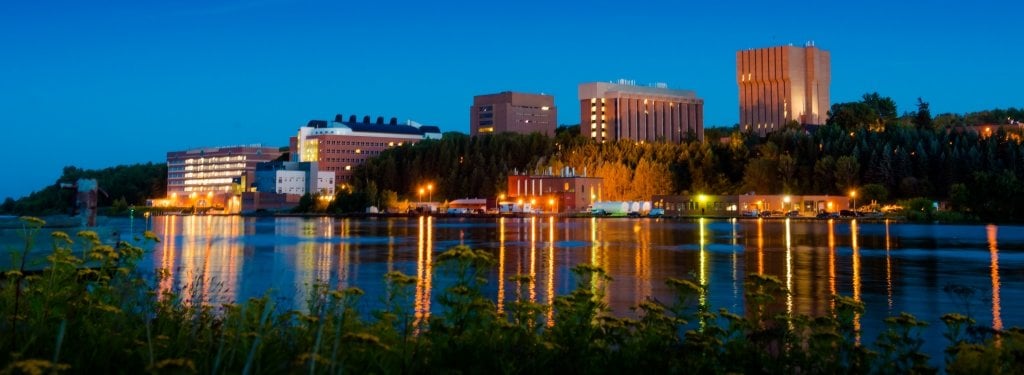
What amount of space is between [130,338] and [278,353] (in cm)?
138

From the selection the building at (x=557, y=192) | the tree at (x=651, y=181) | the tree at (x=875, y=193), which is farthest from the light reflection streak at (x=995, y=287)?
the building at (x=557, y=192)

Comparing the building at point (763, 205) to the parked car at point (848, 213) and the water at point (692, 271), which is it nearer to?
the parked car at point (848, 213)

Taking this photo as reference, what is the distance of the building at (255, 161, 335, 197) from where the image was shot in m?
184

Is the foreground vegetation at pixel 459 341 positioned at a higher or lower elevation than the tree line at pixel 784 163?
lower

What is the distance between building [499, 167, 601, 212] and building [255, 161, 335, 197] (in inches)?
2320

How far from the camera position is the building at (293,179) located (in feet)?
604

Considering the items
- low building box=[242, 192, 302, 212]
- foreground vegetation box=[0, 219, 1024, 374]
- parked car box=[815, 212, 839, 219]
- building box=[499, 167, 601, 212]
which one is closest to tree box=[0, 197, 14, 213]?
low building box=[242, 192, 302, 212]

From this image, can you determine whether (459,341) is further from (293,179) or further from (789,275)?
(293,179)

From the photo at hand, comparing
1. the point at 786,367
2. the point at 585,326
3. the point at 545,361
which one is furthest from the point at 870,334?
the point at 545,361

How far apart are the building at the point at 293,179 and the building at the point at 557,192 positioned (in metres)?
58.9

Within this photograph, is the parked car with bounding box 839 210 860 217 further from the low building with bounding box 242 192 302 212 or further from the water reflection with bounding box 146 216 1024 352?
the low building with bounding box 242 192 302 212

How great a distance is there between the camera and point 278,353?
22.2 feet

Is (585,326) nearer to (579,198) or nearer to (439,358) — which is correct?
(439,358)

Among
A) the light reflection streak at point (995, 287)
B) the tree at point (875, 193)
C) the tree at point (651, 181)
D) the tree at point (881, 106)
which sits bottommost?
the light reflection streak at point (995, 287)
